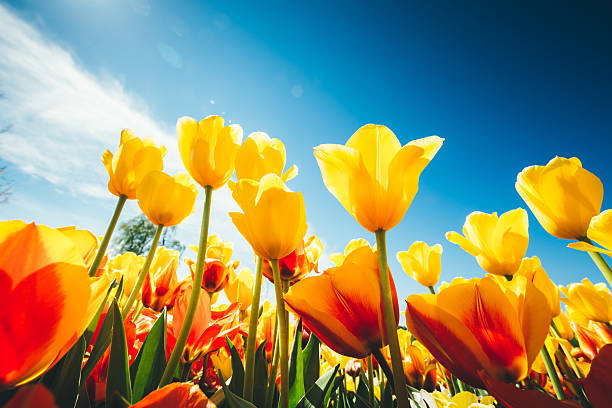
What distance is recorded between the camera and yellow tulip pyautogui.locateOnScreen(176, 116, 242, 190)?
635mm

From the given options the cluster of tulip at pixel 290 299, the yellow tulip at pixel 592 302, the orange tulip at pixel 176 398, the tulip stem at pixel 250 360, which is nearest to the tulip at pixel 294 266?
the cluster of tulip at pixel 290 299

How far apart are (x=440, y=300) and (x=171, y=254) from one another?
1211 mm

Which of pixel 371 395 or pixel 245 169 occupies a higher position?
pixel 245 169

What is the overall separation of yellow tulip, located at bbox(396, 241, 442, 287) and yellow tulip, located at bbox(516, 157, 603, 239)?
0.77 meters

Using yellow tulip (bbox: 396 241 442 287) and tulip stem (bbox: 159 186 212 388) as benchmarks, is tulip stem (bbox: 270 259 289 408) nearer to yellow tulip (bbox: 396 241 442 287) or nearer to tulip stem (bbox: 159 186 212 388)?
tulip stem (bbox: 159 186 212 388)

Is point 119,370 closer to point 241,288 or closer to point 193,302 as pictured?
point 193,302

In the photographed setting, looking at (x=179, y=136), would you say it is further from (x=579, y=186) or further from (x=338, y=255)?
(x=579, y=186)

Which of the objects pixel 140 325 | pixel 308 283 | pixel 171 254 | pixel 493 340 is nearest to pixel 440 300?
pixel 493 340

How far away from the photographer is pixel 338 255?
3.36 feet

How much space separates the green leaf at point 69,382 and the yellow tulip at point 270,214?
0.28 metres

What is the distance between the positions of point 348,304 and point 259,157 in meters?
0.39

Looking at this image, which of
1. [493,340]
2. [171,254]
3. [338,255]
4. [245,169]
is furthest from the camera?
[171,254]

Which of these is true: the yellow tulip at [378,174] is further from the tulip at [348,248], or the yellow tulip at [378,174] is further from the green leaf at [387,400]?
the tulip at [348,248]

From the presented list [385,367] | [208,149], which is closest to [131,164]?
[208,149]
